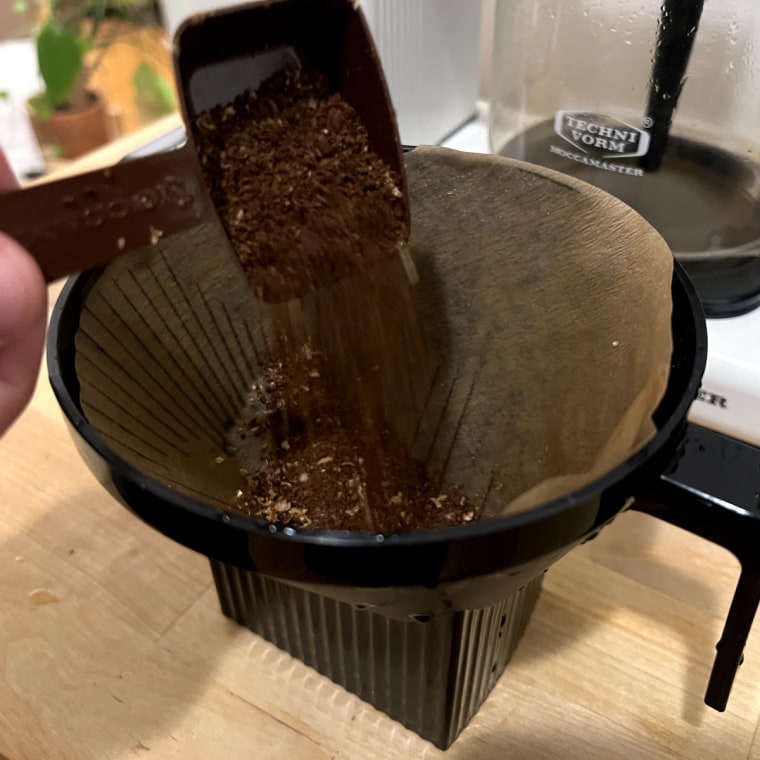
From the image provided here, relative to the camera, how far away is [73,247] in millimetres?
324

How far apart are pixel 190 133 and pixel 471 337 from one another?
0.66ft

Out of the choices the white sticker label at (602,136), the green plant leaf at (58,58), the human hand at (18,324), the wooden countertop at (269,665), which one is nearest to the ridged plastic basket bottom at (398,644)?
the wooden countertop at (269,665)

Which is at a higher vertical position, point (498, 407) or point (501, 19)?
point (501, 19)

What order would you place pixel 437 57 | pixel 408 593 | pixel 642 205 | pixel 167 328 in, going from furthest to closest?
1. pixel 437 57
2. pixel 642 205
3. pixel 167 328
4. pixel 408 593

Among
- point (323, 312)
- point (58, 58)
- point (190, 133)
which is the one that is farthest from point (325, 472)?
point (58, 58)

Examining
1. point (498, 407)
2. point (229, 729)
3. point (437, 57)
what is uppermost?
point (437, 57)

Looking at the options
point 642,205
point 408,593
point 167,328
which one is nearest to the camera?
point 408,593

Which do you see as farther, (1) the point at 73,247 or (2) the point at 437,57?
(2) the point at 437,57

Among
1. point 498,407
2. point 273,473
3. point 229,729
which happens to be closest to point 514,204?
point 498,407

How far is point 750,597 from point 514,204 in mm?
235

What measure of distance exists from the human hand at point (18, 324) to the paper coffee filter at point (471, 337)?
29 millimetres

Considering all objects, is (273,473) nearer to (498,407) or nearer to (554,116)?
(498,407)

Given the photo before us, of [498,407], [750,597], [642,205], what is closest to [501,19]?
[642,205]

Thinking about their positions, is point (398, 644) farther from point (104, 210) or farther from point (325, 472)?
point (104, 210)
